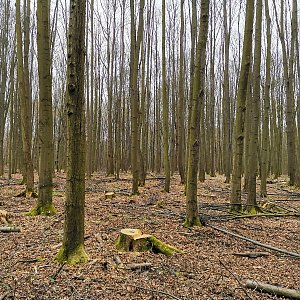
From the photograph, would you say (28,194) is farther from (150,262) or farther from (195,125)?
(150,262)

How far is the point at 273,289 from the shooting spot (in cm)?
302

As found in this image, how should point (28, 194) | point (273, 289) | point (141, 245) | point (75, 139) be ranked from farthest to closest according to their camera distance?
1. point (28, 194)
2. point (141, 245)
3. point (75, 139)
4. point (273, 289)

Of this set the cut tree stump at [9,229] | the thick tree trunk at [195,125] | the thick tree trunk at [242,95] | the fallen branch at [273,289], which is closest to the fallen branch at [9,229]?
the cut tree stump at [9,229]

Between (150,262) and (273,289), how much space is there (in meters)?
1.34

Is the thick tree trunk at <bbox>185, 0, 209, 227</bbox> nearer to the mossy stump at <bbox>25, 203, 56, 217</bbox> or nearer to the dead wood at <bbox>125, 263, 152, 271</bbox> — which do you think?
the dead wood at <bbox>125, 263, 152, 271</bbox>

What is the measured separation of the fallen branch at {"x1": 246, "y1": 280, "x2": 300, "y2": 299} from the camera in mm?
2939

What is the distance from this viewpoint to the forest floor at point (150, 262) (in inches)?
116

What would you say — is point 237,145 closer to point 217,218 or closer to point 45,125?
point 217,218

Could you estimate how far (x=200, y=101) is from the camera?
216 inches

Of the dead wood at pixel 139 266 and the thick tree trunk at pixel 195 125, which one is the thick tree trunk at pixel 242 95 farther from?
the dead wood at pixel 139 266

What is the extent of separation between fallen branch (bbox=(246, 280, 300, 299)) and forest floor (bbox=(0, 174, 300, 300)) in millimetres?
75

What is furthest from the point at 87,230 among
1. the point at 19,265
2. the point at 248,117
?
the point at 248,117

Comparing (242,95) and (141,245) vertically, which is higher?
(242,95)

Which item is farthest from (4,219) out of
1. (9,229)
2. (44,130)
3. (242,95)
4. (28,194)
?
(242,95)
